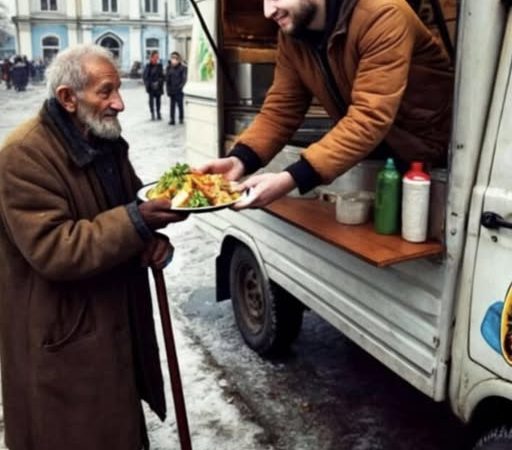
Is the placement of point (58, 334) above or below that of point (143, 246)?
below

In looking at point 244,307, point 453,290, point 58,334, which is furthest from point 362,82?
point 244,307

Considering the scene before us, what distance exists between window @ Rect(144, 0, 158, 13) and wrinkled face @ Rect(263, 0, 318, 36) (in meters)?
60.6

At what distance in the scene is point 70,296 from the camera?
238cm

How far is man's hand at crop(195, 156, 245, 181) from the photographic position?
2.93 m

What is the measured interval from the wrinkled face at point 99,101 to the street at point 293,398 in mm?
1784

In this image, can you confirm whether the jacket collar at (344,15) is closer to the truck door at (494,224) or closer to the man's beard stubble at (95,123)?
the truck door at (494,224)

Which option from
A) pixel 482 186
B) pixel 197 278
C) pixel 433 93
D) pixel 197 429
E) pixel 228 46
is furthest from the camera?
pixel 197 278

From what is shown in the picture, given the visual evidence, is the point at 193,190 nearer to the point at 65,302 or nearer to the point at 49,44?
the point at 65,302

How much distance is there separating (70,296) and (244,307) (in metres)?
2.15

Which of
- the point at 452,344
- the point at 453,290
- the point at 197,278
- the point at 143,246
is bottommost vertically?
the point at 197,278

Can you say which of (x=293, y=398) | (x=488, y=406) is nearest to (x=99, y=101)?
(x=488, y=406)

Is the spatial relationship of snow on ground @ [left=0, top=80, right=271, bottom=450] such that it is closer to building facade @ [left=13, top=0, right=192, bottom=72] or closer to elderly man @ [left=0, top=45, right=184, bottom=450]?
elderly man @ [left=0, top=45, right=184, bottom=450]

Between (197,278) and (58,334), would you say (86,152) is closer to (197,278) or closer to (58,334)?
(58,334)

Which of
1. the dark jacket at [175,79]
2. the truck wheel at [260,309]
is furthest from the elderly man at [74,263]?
the dark jacket at [175,79]
